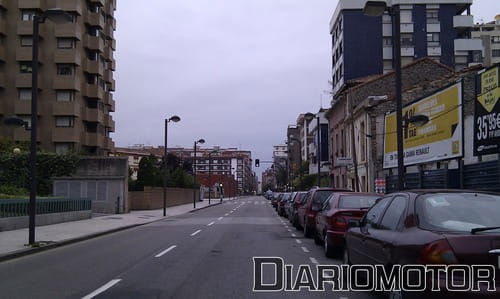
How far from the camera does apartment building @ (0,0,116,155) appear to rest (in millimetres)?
56625

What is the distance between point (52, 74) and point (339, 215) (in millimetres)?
51232

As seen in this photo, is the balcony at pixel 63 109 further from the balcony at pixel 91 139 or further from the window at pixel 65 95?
the balcony at pixel 91 139

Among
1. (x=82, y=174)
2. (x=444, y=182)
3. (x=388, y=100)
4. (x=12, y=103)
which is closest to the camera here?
(x=444, y=182)

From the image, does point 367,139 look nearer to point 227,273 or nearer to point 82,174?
point 82,174

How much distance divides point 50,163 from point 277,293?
120ft

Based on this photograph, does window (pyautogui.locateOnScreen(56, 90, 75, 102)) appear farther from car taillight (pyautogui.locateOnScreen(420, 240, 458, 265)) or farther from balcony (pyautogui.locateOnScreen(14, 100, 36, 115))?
car taillight (pyautogui.locateOnScreen(420, 240, 458, 265))

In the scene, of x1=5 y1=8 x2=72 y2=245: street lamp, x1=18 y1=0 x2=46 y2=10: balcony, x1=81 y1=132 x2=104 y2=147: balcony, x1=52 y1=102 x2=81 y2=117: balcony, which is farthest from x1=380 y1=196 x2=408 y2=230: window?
x1=18 y1=0 x2=46 y2=10: balcony

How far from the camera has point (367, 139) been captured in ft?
116

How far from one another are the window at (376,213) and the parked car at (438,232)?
0.03 metres

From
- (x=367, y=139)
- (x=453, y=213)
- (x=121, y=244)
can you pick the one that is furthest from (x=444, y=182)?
(x=367, y=139)

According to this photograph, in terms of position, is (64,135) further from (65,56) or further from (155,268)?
(155,268)

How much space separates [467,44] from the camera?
6019 cm

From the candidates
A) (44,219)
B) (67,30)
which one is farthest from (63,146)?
(44,219)

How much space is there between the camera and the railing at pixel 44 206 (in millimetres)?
21625
